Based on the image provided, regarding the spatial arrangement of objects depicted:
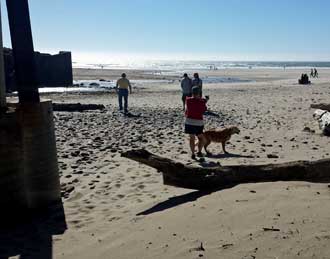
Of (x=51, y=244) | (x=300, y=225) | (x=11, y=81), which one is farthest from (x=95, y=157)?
(x=11, y=81)

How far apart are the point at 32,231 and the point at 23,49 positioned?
252 cm

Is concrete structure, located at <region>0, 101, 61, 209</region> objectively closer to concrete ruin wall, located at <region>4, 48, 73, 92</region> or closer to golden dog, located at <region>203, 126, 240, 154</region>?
golden dog, located at <region>203, 126, 240, 154</region>

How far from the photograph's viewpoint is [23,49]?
659cm

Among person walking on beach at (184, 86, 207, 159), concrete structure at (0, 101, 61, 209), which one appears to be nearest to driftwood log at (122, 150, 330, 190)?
concrete structure at (0, 101, 61, 209)

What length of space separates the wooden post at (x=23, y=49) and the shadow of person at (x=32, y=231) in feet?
5.26

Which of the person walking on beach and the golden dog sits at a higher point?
the person walking on beach

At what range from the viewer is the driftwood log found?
20.7ft

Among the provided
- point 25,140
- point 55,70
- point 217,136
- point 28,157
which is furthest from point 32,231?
point 55,70

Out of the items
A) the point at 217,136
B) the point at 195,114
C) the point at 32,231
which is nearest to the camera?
the point at 32,231

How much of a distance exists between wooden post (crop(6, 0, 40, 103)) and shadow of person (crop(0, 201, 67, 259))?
1.60 metres

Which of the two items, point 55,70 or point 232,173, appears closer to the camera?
point 232,173

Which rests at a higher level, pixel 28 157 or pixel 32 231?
pixel 28 157

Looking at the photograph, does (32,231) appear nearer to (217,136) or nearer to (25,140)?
(25,140)

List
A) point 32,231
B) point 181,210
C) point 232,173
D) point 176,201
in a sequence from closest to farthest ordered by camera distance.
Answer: point 181,210
point 32,231
point 176,201
point 232,173
